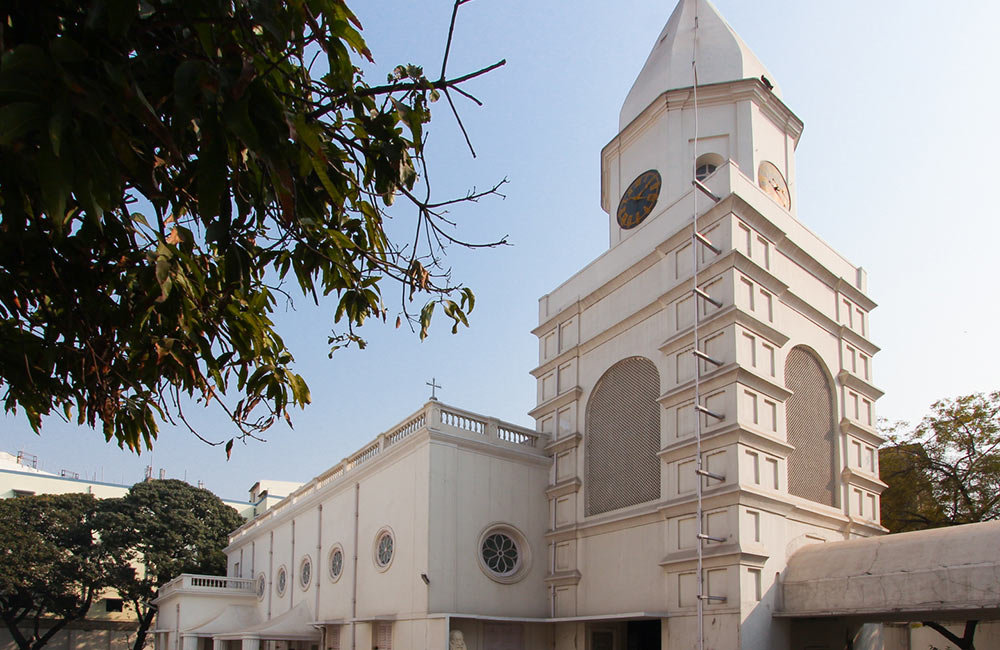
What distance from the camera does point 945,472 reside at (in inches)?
888

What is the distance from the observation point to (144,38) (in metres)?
4.02

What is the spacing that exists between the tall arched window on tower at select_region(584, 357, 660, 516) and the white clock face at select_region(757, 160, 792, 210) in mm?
5299

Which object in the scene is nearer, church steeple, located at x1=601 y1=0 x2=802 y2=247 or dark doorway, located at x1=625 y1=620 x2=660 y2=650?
dark doorway, located at x1=625 y1=620 x2=660 y2=650

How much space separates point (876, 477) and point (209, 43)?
755 inches

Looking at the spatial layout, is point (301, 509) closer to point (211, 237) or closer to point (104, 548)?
point (104, 548)

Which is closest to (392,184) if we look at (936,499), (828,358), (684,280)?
(684,280)

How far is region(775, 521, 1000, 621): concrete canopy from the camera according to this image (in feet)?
43.6

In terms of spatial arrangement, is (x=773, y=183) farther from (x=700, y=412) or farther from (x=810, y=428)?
(x=700, y=412)

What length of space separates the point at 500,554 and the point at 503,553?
106mm

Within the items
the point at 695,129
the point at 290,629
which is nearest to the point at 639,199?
the point at 695,129

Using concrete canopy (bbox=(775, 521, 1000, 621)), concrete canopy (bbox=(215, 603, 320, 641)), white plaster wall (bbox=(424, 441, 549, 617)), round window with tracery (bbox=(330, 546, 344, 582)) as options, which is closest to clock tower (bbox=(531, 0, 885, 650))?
white plaster wall (bbox=(424, 441, 549, 617))

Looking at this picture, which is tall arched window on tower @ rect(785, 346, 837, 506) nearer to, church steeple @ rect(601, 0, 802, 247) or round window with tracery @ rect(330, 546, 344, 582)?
church steeple @ rect(601, 0, 802, 247)

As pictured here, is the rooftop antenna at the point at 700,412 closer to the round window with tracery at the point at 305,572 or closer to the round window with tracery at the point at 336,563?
the round window with tracery at the point at 336,563

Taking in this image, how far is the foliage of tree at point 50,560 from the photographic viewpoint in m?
36.5
